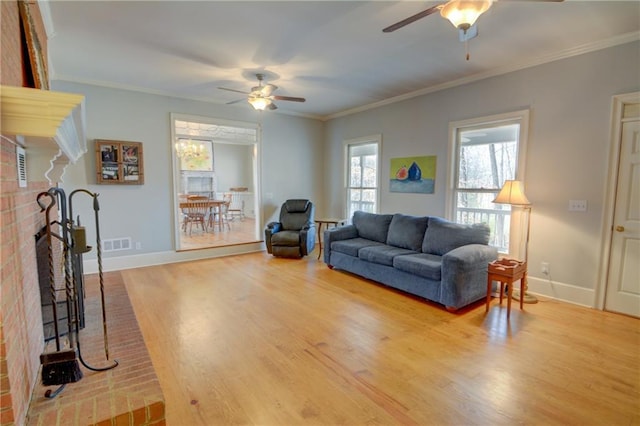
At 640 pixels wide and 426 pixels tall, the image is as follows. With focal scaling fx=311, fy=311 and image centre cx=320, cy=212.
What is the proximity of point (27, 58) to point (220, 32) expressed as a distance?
1593 mm

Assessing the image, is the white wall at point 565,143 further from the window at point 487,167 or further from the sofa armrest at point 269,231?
the sofa armrest at point 269,231

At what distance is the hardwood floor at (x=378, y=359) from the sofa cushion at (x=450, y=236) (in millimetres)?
722

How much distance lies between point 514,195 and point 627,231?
3.47ft

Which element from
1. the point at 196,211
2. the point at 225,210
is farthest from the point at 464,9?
the point at 225,210

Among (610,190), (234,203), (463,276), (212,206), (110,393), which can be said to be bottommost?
(110,393)

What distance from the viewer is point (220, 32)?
2971 millimetres

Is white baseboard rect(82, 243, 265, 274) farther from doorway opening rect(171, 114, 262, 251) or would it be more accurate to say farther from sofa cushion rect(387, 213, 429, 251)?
sofa cushion rect(387, 213, 429, 251)

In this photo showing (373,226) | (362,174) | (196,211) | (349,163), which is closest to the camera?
(373,226)

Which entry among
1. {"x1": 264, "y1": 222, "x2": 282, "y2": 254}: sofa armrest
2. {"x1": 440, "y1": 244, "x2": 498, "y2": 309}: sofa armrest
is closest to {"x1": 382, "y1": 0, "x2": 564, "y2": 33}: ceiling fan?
{"x1": 440, "y1": 244, "x2": 498, "y2": 309}: sofa armrest

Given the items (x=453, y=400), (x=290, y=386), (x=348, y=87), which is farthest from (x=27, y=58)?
(x=348, y=87)

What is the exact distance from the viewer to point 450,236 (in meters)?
3.75

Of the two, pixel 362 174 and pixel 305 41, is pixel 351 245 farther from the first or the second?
pixel 305 41

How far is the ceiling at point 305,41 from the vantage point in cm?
260

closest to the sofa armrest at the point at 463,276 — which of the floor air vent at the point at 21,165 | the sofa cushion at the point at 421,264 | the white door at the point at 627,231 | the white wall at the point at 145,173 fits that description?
the sofa cushion at the point at 421,264
